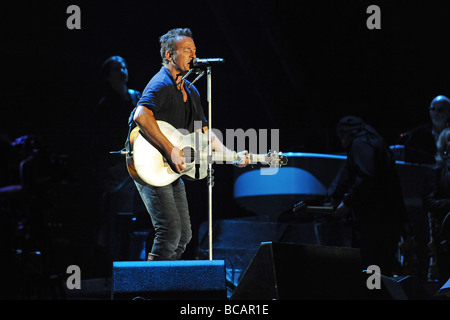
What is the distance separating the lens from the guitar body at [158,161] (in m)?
3.46

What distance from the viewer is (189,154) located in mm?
3631

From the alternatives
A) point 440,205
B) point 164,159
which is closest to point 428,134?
point 440,205

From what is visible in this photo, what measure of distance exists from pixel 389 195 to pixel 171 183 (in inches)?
95.8

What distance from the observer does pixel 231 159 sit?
3.80m

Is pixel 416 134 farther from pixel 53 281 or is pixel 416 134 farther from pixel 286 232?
pixel 53 281

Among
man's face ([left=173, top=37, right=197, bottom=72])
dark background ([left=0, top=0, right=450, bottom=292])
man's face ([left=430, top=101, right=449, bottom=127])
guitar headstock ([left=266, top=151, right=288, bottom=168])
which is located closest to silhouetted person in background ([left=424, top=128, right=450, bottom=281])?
man's face ([left=430, top=101, right=449, bottom=127])

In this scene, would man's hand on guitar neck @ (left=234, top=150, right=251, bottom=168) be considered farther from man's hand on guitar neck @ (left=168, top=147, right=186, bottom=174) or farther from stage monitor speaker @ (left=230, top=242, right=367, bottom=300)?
stage monitor speaker @ (left=230, top=242, right=367, bottom=300)

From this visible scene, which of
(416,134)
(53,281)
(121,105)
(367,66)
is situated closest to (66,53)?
(121,105)

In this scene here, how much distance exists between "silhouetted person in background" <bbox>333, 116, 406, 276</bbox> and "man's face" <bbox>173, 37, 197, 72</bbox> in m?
2.16

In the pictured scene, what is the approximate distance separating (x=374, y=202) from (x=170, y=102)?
2376 millimetres

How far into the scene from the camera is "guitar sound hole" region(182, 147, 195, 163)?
3.61 metres

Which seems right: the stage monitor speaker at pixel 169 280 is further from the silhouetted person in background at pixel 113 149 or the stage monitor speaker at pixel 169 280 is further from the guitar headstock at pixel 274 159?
the silhouetted person in background at pixel 113 149

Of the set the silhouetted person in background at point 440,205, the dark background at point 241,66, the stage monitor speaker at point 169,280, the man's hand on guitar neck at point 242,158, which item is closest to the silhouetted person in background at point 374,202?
the silhouetted person in background at point 440,205

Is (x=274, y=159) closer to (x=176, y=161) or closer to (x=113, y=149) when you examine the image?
(x=176, y=161)
